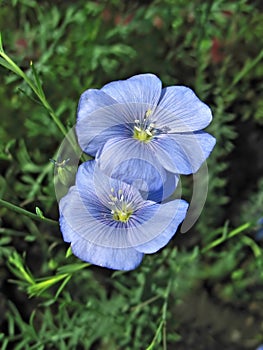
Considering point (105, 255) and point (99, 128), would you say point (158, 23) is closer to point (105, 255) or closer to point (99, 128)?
point (99, 128)

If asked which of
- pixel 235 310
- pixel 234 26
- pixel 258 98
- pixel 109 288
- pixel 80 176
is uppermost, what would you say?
pixel 80 176

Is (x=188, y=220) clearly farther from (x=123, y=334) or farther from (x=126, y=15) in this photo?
(x=126, y=15)

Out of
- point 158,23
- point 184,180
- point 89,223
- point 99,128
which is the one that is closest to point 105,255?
point 89,223

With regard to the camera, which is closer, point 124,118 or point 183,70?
point 124,118

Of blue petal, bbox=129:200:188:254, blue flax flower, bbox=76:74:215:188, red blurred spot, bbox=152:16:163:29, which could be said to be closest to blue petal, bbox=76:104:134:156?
blue flax flower, bbox=76:74:215:188

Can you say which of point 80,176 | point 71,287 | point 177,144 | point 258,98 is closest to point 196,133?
point 177,144

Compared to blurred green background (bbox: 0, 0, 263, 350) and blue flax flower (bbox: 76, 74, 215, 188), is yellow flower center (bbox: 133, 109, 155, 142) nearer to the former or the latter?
blue flax flower (bbox: 76, 74, 215, 188)

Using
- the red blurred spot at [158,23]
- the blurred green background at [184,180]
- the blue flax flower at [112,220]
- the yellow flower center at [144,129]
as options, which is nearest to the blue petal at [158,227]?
the blue flax flower at [112,220]
